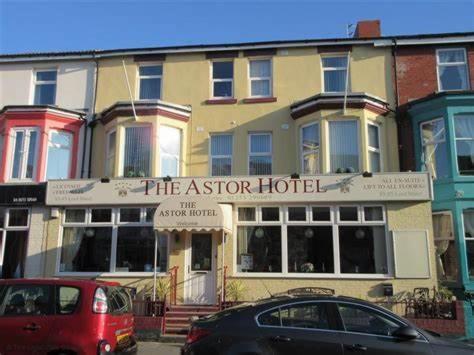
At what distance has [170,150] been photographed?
16953 millimetres

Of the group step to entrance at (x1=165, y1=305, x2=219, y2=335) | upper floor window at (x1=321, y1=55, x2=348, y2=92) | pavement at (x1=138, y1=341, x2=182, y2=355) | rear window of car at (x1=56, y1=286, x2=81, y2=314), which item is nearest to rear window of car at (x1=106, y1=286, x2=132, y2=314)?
rear window of car at (x1=56, y1=286, x2=81, y2=314)

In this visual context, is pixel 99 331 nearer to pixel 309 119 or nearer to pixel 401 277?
pixel 401 277

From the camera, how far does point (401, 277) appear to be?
45.3 feet

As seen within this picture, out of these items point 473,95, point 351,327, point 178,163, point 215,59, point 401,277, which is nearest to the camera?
point 351,327

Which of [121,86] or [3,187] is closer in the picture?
[3,187]

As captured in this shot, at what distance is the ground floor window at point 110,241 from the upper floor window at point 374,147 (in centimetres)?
710

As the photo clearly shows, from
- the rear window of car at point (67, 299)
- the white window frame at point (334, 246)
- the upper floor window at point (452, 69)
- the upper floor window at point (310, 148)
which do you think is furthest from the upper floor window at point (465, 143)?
the rear window of car at point (67, 299)

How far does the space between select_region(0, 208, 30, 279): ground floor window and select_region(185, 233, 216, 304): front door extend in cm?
540

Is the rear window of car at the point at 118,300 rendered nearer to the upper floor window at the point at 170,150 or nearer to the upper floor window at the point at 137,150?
the upper floor window at the point at 137,150

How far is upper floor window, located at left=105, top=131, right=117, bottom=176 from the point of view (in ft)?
55.8

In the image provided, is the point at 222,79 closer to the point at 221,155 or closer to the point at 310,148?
the point at 221,155

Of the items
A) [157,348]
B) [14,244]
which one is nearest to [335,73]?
[157,348]

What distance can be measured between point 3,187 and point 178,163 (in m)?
5.71

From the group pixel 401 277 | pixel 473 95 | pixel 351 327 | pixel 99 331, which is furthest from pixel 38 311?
pixel 473 95
